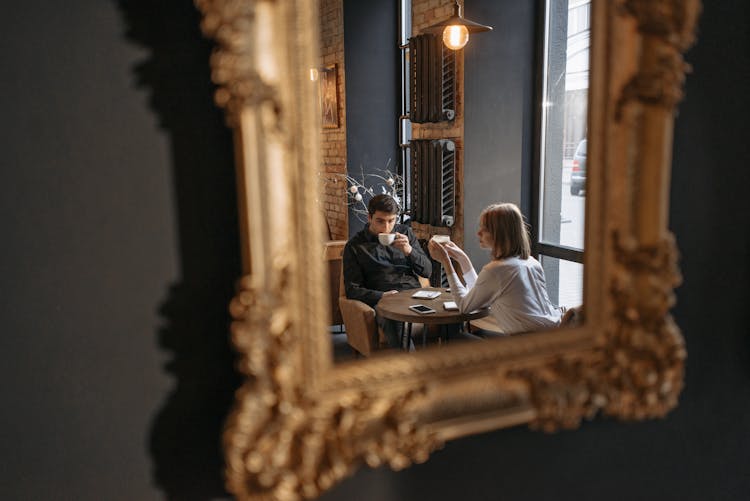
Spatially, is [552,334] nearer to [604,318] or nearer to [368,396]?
[604,318]

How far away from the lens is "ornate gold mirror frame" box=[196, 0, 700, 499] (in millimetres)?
934

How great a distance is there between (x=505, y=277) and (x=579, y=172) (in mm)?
302

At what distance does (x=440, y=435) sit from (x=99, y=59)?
2.91 ft

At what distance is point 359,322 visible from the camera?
1148 mm

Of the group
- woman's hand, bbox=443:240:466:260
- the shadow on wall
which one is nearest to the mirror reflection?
woman's hand, bbox=443:240:466:260

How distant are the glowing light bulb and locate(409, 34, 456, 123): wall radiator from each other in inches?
0.9

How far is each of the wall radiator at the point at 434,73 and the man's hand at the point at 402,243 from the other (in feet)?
2.08

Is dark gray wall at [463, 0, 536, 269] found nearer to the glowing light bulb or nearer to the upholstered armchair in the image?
the glowing light bulb

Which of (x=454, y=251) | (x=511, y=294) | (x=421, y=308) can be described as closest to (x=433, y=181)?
(x=454, y=251)

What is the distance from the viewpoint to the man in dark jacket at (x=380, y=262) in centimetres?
136

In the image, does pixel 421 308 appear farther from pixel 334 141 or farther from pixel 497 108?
pixel 334 141

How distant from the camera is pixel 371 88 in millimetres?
2756

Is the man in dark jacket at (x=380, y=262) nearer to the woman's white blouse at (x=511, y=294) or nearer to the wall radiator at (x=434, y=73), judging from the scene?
the woman's white blouse at (x=511, y=294)

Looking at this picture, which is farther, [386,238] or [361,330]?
[386,238]
